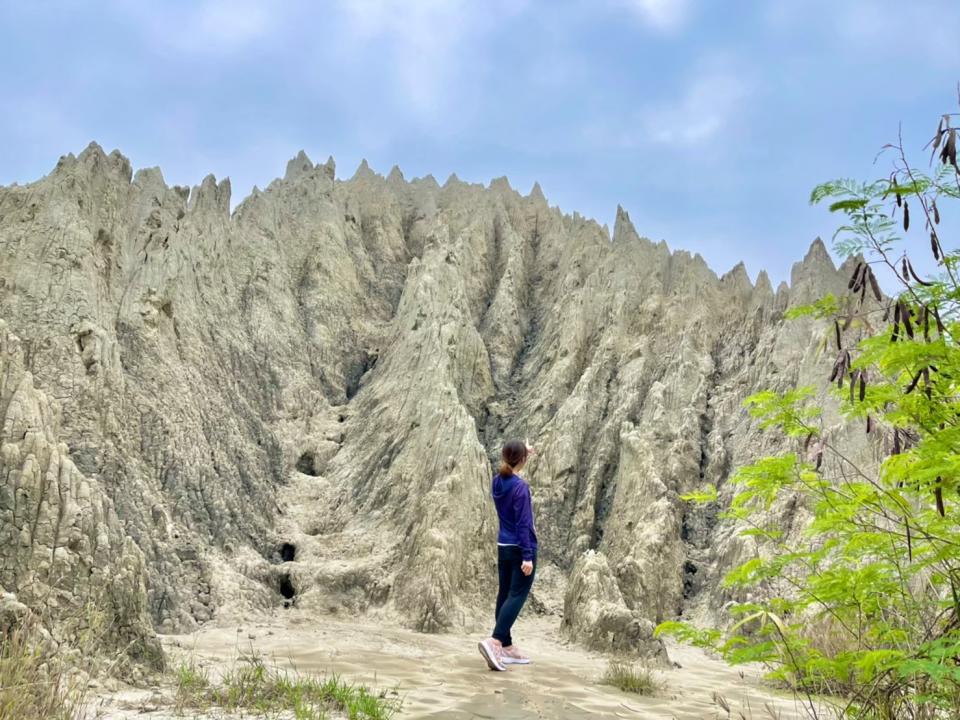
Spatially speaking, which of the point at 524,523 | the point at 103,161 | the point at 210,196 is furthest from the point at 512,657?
the point at 210,196

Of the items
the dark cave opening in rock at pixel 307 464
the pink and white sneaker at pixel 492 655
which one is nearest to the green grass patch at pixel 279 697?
the pink and white sneaker at pixel 492 655

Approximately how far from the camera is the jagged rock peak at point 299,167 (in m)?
23.0

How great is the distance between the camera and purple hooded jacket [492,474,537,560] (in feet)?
24.4

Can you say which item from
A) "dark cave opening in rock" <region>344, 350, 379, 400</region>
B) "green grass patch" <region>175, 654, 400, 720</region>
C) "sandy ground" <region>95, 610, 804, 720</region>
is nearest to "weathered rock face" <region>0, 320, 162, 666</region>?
"sandy ground" <region>95, 610, 804, 720</region>

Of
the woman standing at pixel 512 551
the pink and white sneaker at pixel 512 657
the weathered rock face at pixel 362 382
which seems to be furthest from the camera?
the weathered rock face at pixel 362 382

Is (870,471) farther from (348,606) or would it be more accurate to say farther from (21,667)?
(21,667)

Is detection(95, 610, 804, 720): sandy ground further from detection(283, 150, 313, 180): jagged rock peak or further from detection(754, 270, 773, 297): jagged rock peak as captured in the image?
detection(283, 150, 313, 180): jagged rock peak

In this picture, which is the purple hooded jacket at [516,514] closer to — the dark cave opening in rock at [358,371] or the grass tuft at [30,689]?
the grass tuft at [30,689]

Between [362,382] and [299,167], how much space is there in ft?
27.5

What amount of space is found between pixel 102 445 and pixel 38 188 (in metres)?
5.81

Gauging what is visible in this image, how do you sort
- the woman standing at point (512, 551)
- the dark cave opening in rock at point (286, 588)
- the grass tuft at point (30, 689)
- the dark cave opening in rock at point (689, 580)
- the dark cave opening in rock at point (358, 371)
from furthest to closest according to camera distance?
the dark cave opening in rock at point (358, 371) < the dark cave opening in rock at point (689, 580) < the dark cave opening in rock at point (286, 588) < the woman standing at point (512, 551) < the grass tuft at point (30, 689)

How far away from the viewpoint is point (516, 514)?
748 cm

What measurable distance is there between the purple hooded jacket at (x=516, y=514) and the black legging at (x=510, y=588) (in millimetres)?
125

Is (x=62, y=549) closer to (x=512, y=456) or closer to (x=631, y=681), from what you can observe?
(x=512, y=456)
